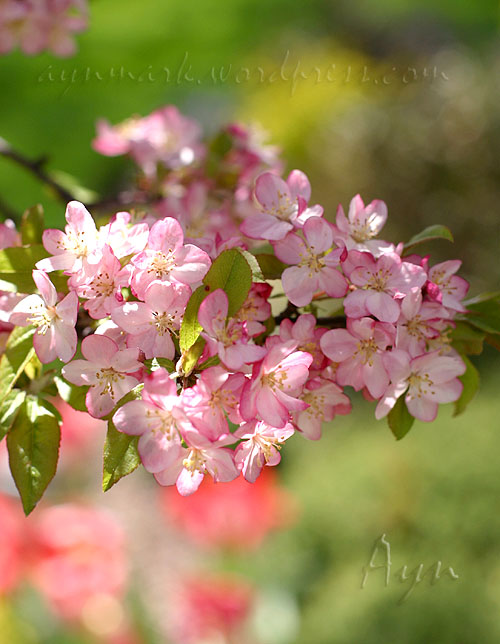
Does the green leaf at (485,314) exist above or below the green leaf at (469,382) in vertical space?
above

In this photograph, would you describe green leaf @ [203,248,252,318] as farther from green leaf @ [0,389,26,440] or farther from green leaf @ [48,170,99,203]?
green leaf @ [48,170,99,203]

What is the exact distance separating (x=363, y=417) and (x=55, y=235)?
2.25m

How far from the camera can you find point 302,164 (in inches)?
174

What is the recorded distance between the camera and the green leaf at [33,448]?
0.51m

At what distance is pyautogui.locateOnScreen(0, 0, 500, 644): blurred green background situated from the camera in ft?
5.62

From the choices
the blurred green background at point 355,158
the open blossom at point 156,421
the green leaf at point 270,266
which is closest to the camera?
the open blossom at point 156,421

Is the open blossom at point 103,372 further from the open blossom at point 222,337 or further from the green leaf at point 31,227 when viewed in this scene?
the green leaf at point 31,227

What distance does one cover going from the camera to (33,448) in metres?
0.51

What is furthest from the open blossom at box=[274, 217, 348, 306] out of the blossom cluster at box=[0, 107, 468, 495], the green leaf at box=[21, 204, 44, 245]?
the green leaf at box=[21, 204, 44, 245]

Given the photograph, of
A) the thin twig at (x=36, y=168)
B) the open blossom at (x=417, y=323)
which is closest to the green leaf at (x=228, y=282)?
the open blossom at (x=417, y=323)

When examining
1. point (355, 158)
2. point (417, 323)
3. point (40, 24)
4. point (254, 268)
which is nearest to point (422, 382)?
point (417, 323)

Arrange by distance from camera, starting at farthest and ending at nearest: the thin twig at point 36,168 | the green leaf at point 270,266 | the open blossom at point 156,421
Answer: the thin twig at point 36,168 → the green leaf at point 270,266 → the open blossom at point 156,421

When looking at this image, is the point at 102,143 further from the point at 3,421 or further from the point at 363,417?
the point at 363,417

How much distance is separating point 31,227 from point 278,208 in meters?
0.20
